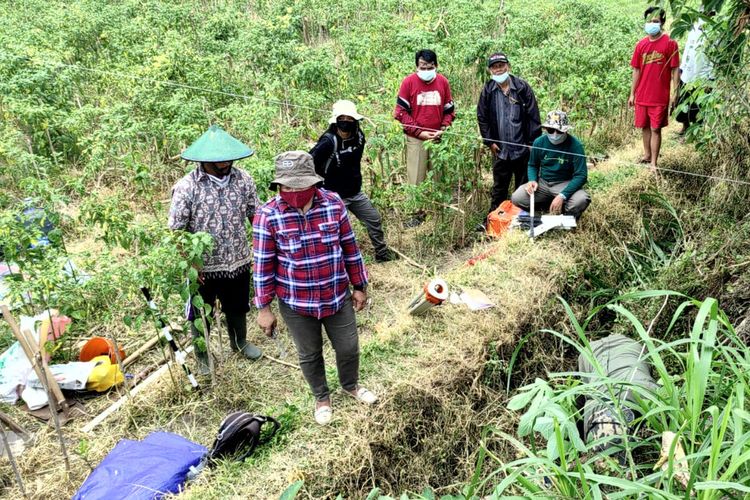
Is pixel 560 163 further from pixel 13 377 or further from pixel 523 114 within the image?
pixel 13 377

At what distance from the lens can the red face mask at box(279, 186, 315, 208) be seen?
2.88 metres

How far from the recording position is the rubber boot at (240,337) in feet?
12.9

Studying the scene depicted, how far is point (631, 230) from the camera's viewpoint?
5.06 metres

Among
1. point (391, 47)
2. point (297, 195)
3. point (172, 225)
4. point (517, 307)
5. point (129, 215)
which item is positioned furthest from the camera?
point (391, 47)

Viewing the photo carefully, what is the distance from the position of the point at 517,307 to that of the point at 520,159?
155 cm

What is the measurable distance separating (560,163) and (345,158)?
5.83 feet

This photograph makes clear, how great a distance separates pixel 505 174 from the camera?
5.22 metres

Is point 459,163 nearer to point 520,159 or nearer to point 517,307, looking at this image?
point 520,159

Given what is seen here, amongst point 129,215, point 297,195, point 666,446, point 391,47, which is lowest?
point 666,446

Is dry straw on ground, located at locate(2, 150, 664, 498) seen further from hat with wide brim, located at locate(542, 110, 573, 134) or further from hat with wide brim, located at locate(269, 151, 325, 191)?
hat with wide brim, located at locate(269, 151, 325, 191)

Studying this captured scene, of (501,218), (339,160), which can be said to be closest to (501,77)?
(501,218)

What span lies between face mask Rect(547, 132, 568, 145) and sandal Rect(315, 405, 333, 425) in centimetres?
281

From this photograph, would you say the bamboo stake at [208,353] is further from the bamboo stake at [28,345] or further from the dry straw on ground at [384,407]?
the bamboo stake at [28,345]

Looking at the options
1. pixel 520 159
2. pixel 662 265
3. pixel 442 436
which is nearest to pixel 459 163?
pixel 520 159
